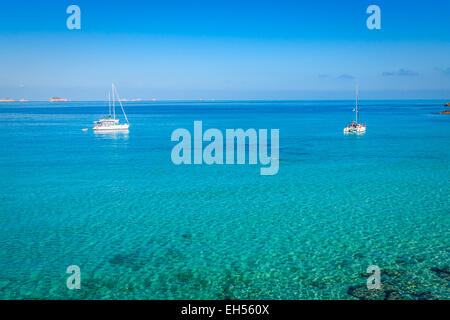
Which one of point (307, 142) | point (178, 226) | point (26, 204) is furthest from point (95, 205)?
point (307, 142)

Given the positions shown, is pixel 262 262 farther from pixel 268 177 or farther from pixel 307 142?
pixel 307 142

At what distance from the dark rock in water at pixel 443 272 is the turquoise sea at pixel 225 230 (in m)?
0.04

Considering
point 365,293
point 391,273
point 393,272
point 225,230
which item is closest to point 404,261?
point 393,272

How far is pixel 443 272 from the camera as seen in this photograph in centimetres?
1471

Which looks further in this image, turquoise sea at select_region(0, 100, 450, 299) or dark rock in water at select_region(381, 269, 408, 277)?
dark rock in water at select_region(381, 269, 408, 277)

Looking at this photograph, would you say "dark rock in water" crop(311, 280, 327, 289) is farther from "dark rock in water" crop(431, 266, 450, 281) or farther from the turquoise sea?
"dark rock in water" crop(431, 266, 450, 281)

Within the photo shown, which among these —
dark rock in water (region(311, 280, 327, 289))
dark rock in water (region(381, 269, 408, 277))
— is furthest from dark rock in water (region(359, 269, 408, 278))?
dark rock in water (region(311, 280, 327, 289))

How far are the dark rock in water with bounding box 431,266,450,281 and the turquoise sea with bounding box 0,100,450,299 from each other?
0.04 m

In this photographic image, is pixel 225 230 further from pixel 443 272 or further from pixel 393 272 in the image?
pixel 443 272

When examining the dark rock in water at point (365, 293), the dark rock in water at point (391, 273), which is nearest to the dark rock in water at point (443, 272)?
the dark rock in water at point (391, 273)

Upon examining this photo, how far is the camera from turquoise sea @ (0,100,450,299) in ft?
46.7

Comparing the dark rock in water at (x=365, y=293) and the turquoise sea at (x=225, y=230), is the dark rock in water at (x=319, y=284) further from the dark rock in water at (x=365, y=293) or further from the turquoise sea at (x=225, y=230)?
the dark rock in water at (x=365, y=293)

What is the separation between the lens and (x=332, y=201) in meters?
25.1

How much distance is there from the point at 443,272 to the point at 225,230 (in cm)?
1012
